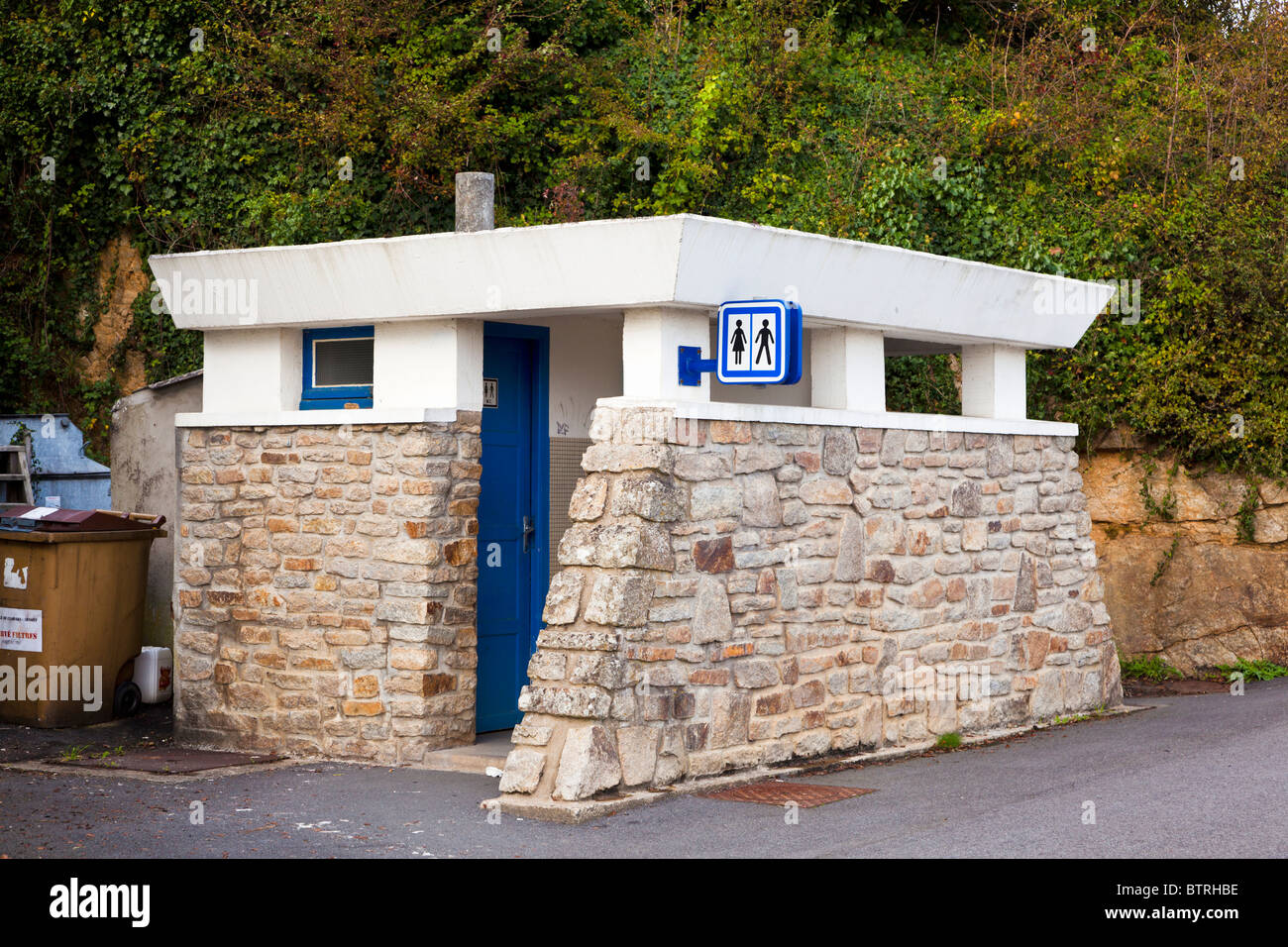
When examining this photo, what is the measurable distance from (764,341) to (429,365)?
6.92 feet

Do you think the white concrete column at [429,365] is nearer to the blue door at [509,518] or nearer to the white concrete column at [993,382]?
the blue door at [509,518]

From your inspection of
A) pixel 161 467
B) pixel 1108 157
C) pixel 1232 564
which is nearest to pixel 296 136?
pixel 161 467

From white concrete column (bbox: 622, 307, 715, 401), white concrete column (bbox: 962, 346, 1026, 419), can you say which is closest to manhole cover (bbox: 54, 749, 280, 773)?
white concrete column (bbox: 622, 307, 715, 401)

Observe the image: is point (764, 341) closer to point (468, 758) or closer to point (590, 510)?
point (590, 510)

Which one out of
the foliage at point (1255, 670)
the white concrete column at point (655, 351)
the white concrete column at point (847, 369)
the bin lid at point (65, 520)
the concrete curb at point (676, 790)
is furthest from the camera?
the foliage at point (1255, 670)

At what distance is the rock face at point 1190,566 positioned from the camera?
12.9 metres

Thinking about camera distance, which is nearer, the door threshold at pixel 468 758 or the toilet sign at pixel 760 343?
the toilet sign at pixel 760 343

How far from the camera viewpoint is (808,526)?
8.34m

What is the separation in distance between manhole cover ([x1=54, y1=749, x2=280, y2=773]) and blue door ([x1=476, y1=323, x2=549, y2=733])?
1.41 metres

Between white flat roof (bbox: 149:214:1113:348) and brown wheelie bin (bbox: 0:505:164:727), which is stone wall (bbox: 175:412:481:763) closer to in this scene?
white flat roof (bbox: 149:214:1113:348)

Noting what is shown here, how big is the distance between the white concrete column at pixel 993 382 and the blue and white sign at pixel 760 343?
3.10 m

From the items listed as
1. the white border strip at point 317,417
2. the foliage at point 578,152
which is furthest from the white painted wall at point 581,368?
the foliage at point 578,152

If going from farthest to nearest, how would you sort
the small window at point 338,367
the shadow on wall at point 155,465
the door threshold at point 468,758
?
the shadow on wall at point 155,465 → the small window at point 338,367 → the door threshold at point 468,758

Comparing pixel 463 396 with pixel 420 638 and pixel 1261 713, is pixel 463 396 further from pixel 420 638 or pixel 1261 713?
pixel 1261 713
